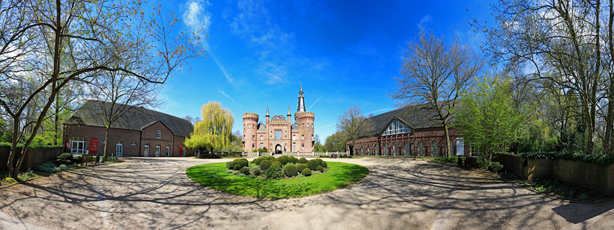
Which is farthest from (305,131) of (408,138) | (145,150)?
(145,150)

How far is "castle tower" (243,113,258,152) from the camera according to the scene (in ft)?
185

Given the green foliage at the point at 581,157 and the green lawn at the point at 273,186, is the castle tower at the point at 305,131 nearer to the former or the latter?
the green lawn at the point at 273,186

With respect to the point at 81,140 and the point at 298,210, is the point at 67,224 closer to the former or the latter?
the point at 298,210

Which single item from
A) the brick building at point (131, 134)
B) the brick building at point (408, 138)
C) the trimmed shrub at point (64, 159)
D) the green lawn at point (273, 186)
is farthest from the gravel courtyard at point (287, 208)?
the brick building at point (131, 134)

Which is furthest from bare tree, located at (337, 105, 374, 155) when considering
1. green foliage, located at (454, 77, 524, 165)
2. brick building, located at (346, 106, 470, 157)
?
green foliage, located at (454, 77, 524, 165)

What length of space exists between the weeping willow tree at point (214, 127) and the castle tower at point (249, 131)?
60.3 feet

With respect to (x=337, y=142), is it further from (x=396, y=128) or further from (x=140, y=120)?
(x=140, y=120)

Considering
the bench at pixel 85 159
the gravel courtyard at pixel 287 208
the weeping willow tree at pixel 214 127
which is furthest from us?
the weeping willow tree at pixel 214 127

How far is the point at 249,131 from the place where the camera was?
56.7m

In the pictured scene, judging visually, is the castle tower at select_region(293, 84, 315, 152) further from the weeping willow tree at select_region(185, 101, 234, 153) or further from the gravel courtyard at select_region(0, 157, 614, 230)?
the gravel courtyard at select_region(0, 157, 614, 230)

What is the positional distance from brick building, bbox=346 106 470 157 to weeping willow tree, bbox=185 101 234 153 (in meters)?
24.9

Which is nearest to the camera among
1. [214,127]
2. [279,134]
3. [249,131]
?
[214,127]

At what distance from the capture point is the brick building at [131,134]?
31.2 m

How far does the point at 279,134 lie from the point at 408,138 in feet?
99.8
